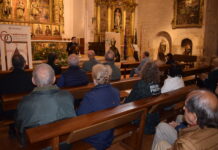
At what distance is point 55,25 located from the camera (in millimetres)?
11227

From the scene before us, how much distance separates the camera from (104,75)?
7.65 ft

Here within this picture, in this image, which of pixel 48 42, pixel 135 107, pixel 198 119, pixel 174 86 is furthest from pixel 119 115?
pixel 48 42

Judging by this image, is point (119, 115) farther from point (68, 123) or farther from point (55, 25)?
point (55, 25)

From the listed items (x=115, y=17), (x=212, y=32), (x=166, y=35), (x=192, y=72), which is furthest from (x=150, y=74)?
(x=166, y=35)

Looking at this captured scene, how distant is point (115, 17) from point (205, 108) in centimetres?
1188

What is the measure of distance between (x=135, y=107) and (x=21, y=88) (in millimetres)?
1854

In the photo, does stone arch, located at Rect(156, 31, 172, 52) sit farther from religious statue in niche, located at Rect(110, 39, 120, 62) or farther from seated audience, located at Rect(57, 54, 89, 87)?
seated audience, located at Rect(57, 54, 89, 87)

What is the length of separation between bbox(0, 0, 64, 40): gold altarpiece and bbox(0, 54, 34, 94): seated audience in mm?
7579

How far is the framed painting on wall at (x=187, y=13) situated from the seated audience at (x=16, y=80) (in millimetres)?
10611

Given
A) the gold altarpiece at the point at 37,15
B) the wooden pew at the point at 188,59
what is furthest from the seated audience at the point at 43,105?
the wooden pew at the point at 188,59

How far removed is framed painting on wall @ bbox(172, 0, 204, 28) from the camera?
1126 cm

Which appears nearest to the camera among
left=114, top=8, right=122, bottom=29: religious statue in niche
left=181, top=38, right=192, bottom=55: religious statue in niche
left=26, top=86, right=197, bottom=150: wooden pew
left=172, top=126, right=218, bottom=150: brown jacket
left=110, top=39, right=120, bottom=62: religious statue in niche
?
left=172, top=126, right=218, bottom=150: brown jacket

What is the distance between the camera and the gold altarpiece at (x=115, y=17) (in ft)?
39.3

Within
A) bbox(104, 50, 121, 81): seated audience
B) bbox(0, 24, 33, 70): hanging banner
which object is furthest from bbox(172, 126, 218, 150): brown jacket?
bbox(0, 24, 33, 70): hanging banner
